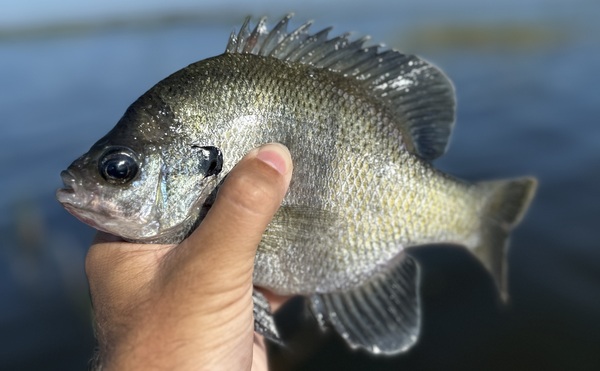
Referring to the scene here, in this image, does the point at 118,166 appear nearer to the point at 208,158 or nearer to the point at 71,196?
the point at 71,196

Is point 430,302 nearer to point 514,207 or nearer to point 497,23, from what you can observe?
point 514,207

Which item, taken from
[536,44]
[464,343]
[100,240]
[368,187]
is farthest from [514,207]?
[536,44]

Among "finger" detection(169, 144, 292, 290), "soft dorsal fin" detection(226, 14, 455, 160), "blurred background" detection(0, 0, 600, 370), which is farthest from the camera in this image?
"blurred background" detection(0, 0, 600, 370)

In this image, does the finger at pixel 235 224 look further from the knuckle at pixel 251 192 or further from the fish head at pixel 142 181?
the fish head at pixel 142 181

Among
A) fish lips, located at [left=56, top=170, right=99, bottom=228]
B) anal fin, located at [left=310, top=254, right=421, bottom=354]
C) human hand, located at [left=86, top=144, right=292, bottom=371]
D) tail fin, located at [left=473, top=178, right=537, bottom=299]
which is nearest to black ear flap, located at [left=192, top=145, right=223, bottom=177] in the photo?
human hand, located at [left=86, top=144, right=292, bottom=371]

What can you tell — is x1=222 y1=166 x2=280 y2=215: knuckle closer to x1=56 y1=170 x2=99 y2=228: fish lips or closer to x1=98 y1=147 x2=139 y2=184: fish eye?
x1=98 y1=147 x2=139 y2=184: fish eye

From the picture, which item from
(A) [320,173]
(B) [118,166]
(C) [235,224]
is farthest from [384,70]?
(B) [118,166]

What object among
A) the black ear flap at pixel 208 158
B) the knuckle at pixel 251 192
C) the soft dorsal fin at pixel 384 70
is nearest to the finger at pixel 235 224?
the knuckle at pixel 251 192

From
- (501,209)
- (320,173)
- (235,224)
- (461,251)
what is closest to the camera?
(235,224)
